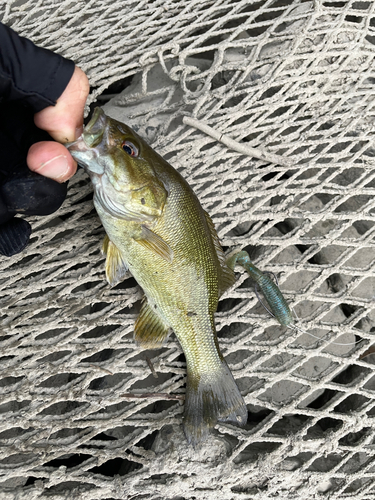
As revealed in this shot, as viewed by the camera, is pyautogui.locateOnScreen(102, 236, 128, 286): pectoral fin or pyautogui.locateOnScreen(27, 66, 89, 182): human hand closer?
pyautogui.locateOnScreen(27, 66, 89, 182): human hand

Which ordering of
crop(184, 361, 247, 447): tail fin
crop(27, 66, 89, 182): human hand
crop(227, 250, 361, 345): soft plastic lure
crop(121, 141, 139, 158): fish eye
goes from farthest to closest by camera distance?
crop(227, 250, 361, 345): soft plastic lure < crop(184, 361, 247, 447): tail fin < crop(121, 141, 139, 158): fish eye < crop(27, 66, 89, 182): human hand

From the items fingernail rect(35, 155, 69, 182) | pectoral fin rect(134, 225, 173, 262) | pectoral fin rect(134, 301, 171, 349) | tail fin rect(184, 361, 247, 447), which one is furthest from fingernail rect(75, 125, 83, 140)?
tail fin rect(184, 361, 247, 447)

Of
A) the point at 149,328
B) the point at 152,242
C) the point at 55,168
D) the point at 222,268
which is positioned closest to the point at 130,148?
the point at 55,168

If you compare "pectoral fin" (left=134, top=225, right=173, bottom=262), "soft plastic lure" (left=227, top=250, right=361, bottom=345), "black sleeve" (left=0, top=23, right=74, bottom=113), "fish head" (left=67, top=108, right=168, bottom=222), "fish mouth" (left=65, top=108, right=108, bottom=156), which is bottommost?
"soft plastic lure" (left=227, top=250, right=361, bottom=345)

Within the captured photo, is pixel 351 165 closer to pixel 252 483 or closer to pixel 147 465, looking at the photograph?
pixel 252 483

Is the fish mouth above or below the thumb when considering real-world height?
below

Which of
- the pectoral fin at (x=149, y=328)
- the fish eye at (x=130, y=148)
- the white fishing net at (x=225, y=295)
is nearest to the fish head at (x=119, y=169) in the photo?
the fish eye at (x=130, y=148)

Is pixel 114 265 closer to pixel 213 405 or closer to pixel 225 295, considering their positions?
pixel 225 295

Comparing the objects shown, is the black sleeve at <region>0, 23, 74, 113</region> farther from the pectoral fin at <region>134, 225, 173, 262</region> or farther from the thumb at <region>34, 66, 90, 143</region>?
the pectoral fin at <region>134, 225, 173, 262</region>

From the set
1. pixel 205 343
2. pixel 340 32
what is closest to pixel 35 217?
pixel 205 343
